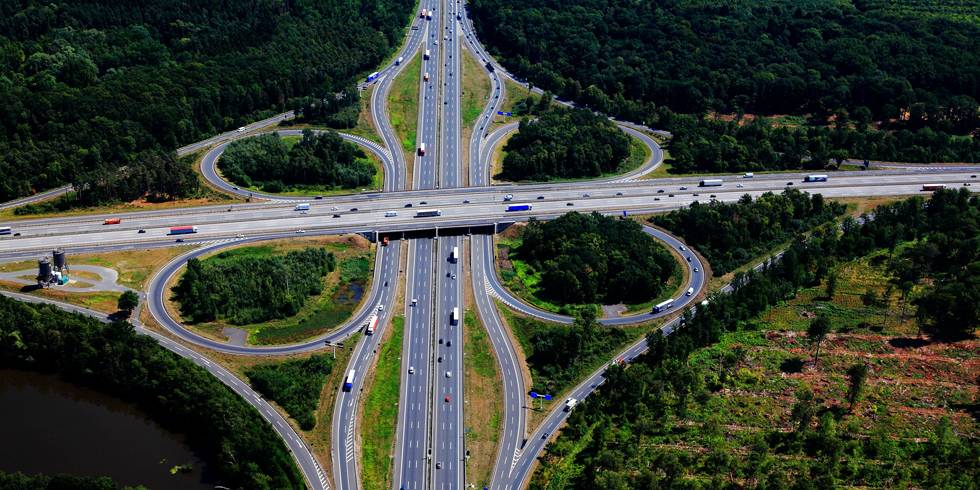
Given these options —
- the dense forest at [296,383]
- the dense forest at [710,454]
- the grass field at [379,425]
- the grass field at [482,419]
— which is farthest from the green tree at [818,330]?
the dense forest at [296,383]

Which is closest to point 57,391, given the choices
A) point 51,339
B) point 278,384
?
point 51,339

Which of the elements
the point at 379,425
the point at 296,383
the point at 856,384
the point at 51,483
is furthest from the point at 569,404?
the point at 51,483

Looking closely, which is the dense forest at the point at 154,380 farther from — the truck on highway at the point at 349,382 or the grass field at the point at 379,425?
the truck on highway at the point at 349,382

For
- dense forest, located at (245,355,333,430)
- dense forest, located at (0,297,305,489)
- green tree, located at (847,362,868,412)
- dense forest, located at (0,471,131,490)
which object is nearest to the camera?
dense forest, located at (0,471,131,490)

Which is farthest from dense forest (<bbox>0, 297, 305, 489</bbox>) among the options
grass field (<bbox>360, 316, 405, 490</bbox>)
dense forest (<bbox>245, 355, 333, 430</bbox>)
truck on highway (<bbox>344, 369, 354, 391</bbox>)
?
truck on highway (<bbox>344, 369, 354, 391</bbox>)

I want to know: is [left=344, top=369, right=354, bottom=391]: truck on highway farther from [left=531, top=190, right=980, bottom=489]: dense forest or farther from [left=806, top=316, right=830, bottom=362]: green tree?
[left=806, top=316, right=830, bottom=362]: green tree

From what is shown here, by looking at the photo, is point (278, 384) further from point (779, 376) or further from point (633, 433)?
point (779, 376)
